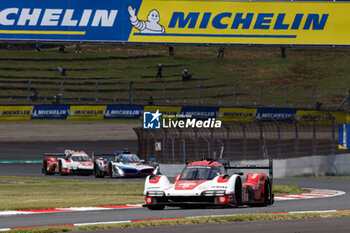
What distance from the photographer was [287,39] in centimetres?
4000

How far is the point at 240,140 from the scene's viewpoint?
30.0 m

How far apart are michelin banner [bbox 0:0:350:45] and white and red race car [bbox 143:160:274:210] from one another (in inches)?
954

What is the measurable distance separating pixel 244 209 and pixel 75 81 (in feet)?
122

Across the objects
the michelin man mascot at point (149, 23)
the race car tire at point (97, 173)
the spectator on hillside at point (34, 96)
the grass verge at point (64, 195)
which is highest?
the michelin man mascot at point (149, 23)

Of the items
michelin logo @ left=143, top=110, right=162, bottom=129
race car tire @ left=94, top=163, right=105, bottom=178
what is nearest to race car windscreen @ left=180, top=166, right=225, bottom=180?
race car tire @ left=94, top=163, right=105, bottom=178

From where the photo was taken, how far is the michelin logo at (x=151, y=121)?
32062 millimetres

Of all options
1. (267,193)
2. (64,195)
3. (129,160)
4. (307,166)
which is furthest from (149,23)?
(267,193)

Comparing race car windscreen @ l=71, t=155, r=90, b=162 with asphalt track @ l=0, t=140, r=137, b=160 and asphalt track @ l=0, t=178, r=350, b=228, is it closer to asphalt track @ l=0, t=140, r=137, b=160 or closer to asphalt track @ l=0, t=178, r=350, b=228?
asphalt track @ l=0, t=140, r=137, b=160

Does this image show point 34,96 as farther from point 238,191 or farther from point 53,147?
point 238,191

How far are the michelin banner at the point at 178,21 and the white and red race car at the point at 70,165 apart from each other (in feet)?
29.6

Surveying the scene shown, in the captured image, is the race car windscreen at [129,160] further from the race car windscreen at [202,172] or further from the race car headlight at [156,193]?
the race car headlight at [156,193]

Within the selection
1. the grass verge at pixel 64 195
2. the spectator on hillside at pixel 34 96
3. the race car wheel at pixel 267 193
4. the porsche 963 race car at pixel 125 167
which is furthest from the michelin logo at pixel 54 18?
the race car wheel at pixel 267 193

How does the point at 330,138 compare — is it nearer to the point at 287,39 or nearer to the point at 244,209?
the point at 287,39

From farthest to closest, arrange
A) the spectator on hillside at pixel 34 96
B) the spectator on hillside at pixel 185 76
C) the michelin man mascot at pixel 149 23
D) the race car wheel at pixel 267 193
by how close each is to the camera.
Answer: the spectator on hillside at pixel 185 76, the spectator on hillside at pixel 34 96, the michelin man mascot at pixel 149 23, the race car wheel at pixel 267 193
